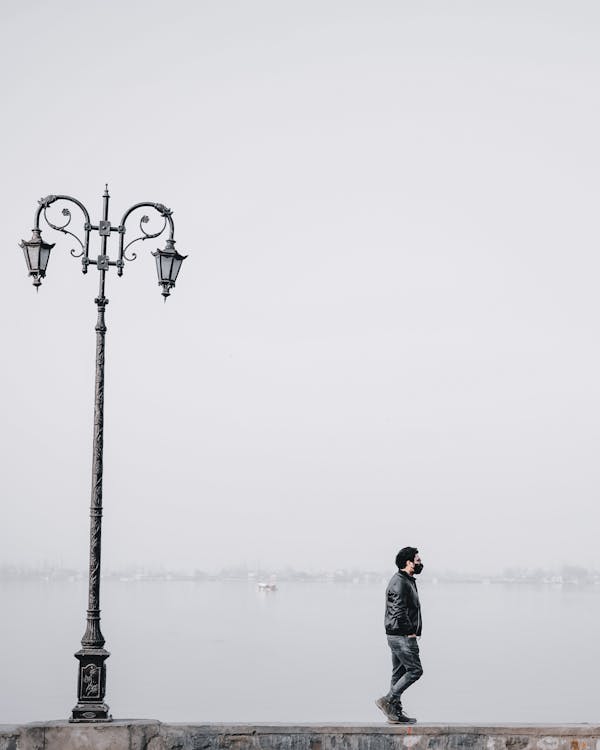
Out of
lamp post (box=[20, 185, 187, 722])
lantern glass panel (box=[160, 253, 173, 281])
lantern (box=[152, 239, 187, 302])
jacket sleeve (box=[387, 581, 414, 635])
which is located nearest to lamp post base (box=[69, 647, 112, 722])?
lamp post (box=[20, 185, 187, 722])

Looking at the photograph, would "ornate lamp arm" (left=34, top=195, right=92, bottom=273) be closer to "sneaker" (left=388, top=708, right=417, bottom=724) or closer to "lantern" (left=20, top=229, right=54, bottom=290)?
"lantern" (left=20, top=229, right=54, bottom=290)

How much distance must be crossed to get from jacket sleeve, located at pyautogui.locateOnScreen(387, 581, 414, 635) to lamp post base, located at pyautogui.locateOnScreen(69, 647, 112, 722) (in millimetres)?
3364

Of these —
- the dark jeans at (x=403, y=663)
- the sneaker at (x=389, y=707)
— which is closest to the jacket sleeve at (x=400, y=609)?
the dark jeans at (x=403, y=663)

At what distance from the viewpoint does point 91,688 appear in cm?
1273

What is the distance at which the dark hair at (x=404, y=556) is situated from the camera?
13227 mm

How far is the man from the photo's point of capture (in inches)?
515

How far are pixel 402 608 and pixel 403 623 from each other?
176mm

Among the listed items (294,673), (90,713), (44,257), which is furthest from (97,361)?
(294,673)

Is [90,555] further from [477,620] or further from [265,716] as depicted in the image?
[477,620]

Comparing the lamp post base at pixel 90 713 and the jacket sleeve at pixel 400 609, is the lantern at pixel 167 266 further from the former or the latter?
the lamp post base at pixel 90 713

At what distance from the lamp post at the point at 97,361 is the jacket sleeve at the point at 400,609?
339 centimetres

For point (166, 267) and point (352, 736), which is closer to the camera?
point (352, 736)

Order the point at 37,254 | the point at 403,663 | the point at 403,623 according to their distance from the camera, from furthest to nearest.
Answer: the point at 37,254
the point at 403,663
the point at 403,623

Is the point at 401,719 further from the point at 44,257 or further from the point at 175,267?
the point at 44,257
